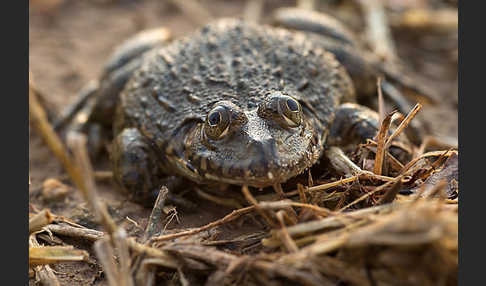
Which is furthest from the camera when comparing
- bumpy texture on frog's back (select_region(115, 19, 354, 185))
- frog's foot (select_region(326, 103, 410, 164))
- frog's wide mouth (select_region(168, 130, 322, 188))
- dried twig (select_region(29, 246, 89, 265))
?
frog's foot (select_region(326, 103, 410, 164))

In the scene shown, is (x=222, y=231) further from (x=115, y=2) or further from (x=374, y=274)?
(x=115, y=2)

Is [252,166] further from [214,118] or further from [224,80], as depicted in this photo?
[224,80]

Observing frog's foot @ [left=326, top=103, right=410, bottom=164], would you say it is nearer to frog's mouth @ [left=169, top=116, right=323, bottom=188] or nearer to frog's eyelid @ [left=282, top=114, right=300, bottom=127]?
frog's mouth @ [left=169, top=116, right=323, bottom=188]

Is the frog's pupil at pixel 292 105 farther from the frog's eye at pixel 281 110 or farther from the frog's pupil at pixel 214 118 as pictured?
the frog's pupil at pixel 214 118

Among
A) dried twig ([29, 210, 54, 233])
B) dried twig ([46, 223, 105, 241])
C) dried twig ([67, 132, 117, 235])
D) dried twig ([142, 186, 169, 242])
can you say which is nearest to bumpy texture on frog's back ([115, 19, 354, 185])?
dried twig ([142, 186, 169, 242])

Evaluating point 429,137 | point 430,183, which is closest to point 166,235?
point 430,183

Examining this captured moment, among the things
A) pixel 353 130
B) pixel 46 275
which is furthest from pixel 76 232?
pixel 353 130
